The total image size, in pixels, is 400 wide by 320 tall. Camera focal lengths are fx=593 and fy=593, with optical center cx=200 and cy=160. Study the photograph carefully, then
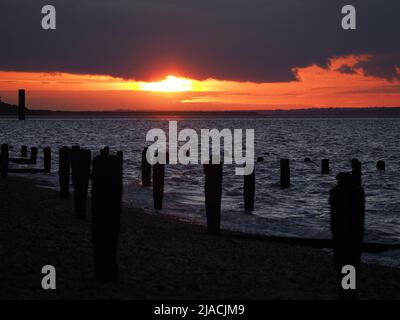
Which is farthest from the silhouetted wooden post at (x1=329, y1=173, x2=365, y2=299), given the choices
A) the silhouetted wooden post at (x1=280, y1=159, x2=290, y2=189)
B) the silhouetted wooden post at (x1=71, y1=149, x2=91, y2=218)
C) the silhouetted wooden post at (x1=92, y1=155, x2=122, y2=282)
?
the silhouetted wooden post at (x1=280, y1=159, x2=290, y2=189)

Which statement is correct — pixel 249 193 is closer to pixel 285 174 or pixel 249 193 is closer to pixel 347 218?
pixel 285 174

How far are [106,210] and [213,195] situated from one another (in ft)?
25.0

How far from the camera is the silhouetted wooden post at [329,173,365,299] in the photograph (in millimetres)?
7980

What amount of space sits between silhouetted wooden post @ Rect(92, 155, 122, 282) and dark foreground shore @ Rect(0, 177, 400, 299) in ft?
1.15

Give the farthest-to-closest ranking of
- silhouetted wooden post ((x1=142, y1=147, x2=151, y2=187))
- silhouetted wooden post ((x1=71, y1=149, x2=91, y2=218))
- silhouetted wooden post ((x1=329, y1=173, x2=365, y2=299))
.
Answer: silhouetted wooden post ((x1=142, y1=147, x2=151, y2=187)), silhouetted wooden post ((x1=71, y1=149, x2=91, y2=218)), silhouetted wooden post ((x1=329, y1=173, x2=365, y2=299))

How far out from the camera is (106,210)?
839 cm

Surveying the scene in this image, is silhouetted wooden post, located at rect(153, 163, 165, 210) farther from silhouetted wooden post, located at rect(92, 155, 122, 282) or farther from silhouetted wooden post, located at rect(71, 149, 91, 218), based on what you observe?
silhouetted wooden post, located at rect(92, 155, 122, 282)

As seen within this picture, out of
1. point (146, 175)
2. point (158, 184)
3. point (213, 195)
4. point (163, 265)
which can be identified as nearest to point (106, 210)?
point (163, 265)

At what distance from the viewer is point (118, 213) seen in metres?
8.54

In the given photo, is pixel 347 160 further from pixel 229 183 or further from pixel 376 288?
pixel 376 288

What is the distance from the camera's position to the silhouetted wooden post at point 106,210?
8.31 metres

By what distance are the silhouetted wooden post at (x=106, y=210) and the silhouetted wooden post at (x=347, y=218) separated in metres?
3.01

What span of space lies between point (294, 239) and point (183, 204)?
984 centimetres
